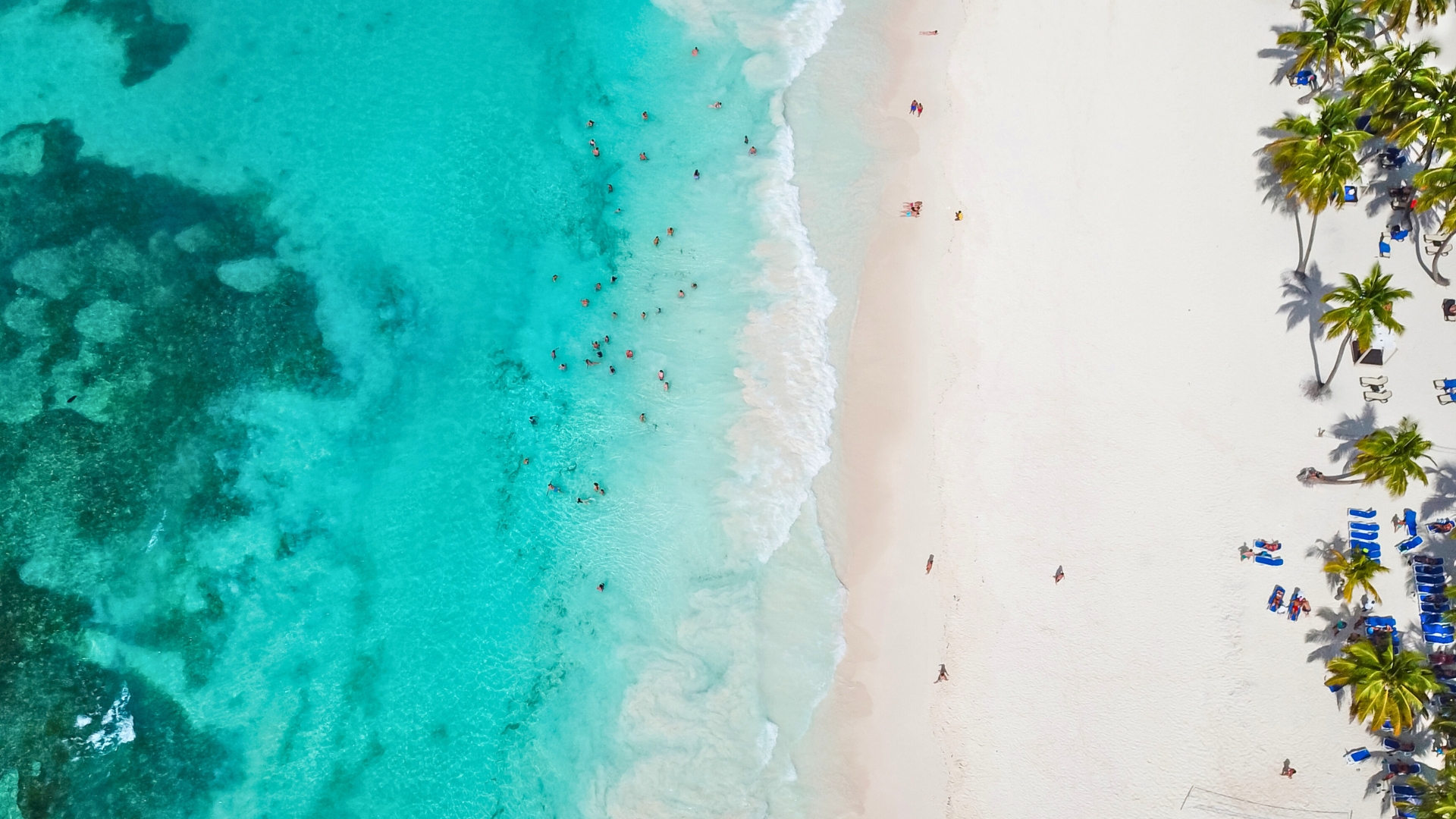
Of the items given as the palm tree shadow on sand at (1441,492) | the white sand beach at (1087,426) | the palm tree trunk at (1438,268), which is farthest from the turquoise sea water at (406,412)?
the palm tree trunk at (1438,268)

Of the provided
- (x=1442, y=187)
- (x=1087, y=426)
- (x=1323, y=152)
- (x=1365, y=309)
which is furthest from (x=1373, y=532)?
(x=1323, y=152)

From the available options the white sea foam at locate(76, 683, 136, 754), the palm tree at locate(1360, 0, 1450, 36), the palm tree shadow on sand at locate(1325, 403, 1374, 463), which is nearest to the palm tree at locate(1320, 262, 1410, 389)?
the palm tree shadow on sand at locate(1325, 403, 1374, 463)

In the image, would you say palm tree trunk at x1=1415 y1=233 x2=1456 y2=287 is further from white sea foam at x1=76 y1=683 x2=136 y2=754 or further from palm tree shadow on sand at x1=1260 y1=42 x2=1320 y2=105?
white sea foam at x1=76 y1=683 x2=136 y2=754

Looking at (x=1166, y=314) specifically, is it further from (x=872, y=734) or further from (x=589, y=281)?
(x=589, y=281)

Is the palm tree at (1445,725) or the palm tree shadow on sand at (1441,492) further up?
the palm tree shadow on sand at (1441,492)

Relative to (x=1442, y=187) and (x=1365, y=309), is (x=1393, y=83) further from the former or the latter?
(x=1365, y=309)

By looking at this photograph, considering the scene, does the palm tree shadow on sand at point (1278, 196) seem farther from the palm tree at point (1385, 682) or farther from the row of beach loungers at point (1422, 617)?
the palm tree at point (1385, 682)

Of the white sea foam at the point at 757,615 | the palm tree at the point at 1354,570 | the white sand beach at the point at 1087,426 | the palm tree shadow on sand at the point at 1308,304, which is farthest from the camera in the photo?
the palm tree shadow on sand at the point at 1308,304
